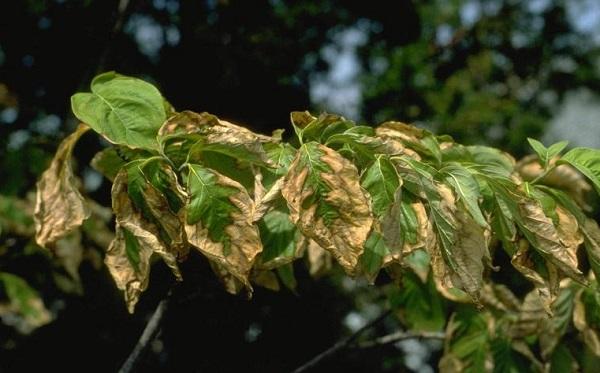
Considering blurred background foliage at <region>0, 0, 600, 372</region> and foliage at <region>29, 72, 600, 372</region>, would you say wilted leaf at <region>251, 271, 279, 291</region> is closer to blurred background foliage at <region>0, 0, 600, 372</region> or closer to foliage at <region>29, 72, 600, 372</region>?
foliage at <region>29, 72, 600, 372</region>

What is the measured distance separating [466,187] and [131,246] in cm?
49

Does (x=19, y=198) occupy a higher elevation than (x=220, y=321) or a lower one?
higher

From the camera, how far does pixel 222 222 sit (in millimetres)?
1186

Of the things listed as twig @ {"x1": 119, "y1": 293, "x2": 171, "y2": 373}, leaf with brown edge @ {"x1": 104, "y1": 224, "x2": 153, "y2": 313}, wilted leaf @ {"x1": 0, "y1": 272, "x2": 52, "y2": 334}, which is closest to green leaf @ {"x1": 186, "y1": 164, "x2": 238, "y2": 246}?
leaf with brown edge @ {"x1": 104, "y1": 224, "x2": 153, "y2": 313}

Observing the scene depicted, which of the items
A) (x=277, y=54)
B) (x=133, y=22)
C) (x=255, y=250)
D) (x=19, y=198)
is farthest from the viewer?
(x=133, y=22)

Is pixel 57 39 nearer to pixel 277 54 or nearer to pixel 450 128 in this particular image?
pixel 277 54

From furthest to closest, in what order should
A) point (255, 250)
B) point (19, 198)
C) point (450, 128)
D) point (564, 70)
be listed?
point (564, 70) → point (450, 128) → point (19, 198) → point (255, 250)

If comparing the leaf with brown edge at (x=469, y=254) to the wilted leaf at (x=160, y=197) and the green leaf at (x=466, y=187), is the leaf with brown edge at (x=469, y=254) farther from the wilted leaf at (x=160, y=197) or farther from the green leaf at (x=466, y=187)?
the wilted leaf at (x=160, y=197)

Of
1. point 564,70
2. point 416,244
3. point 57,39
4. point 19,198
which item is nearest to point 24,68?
point 57,39

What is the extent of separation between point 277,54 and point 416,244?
1746 mm

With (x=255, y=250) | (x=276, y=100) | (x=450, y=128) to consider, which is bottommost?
(x=450, y=128)

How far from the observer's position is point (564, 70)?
19.9 ft

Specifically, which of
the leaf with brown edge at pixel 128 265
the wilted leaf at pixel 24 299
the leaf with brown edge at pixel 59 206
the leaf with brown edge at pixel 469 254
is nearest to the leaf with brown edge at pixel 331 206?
the leaf with brown edge at pixel 469 254

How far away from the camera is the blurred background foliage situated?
7.52ft
